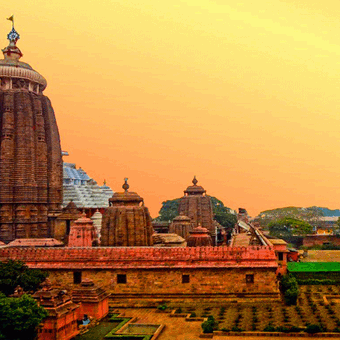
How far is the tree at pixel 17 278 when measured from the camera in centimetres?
2083

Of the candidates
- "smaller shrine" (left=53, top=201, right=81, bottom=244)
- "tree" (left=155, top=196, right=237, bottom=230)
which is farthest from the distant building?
"tree" (left=155, top=196, right=237, bottom=230)

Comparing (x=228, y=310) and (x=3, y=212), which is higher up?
(x=3, y=212)

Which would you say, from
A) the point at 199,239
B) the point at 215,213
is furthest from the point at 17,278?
the point at 215,213

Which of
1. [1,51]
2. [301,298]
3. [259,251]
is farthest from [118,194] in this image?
[1,51]

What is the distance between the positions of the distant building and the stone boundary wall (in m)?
22.2

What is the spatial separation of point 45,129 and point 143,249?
1859cm

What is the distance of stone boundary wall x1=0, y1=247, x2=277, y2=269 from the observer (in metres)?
24.2

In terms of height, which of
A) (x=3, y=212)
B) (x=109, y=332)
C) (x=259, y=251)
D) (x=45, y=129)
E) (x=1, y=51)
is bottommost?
(x=109, y=332)

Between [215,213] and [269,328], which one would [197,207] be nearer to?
[215,213]

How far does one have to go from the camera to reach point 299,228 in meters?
71.8

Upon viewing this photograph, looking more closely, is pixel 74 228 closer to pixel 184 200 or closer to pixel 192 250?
pixel 192 250

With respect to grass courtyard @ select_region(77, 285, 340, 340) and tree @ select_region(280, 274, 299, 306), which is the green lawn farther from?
grass courtyard @ select_region(77, 285, 340, 340)

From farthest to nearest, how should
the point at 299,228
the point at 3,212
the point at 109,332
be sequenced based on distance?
the point at 299,228
the point at 3,212
the point at 109,332

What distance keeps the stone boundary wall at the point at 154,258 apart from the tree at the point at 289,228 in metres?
47.6
